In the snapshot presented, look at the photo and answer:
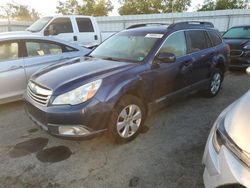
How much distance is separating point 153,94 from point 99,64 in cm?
95

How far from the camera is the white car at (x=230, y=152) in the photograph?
1.75 m

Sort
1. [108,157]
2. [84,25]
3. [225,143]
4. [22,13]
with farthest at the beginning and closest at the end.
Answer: [22,13]
[84,25]
[108,157]
[225,143]

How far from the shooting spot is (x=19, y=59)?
4.90m

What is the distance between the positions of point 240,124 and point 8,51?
175 inches

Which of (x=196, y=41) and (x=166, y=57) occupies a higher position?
(x=196, y=41)

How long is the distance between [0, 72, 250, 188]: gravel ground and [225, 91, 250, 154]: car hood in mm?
940

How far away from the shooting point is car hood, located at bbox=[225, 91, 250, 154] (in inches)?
72.6

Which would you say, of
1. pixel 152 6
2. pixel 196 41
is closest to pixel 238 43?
pixel 196 41

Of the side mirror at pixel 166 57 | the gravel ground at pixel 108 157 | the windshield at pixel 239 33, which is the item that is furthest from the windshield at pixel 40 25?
the windshield at pixel 239 33

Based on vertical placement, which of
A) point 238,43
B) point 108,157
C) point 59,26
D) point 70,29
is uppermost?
point 59,26

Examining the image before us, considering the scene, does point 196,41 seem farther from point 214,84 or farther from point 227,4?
point 227,4

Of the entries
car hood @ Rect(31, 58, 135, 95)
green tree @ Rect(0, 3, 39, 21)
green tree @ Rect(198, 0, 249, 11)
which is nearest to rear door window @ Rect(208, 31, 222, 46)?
car hood @ Rect(31, 58, 135, 95)

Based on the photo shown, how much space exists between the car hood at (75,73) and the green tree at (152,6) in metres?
33.5

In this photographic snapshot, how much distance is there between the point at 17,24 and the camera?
549 inches
